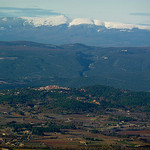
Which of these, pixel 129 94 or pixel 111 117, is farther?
pixel 129 94

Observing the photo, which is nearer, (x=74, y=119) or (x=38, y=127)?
(x=38, y=127)

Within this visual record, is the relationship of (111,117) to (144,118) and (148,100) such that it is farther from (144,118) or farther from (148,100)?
(148,100)

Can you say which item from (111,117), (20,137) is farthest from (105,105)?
(20,137)

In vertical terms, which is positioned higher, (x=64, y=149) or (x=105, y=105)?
(x=105, y=105)

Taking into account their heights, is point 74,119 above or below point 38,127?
above

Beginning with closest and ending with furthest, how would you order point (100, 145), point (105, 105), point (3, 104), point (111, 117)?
point (100, 145) < point (111, 117) < point (3, 104) < point (105, 105)

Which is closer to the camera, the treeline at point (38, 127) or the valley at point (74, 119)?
the valley at point (74, 119)

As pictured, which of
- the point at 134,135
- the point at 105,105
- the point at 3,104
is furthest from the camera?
the point at 105,105

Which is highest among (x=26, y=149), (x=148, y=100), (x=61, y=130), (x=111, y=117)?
(x=148, y=100)

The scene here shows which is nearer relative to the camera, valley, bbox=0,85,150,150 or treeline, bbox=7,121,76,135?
valley, bbox=0,85,150,150

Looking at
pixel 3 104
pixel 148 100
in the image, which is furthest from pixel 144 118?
pixel 3 104
